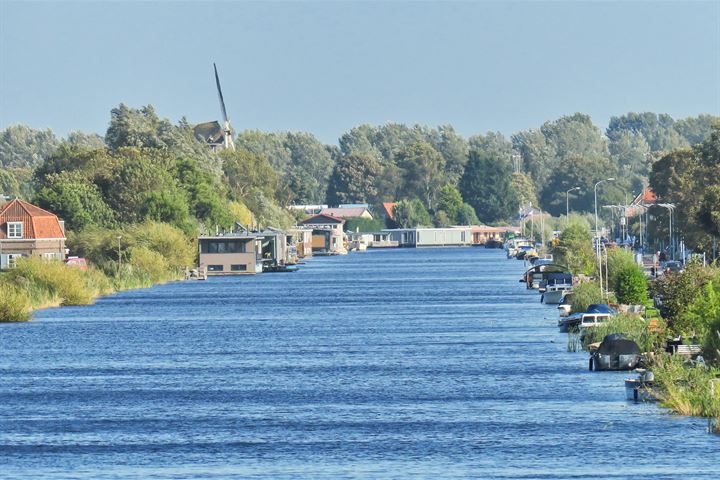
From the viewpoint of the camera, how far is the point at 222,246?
178625mm

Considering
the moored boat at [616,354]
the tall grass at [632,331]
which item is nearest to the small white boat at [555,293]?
the tall grass at [632,331]

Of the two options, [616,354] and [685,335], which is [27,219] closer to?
[616,354]

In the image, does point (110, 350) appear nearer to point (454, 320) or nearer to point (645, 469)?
point (454, 320)

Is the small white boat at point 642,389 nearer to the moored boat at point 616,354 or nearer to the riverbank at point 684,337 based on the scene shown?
the riverbank at point 684,337

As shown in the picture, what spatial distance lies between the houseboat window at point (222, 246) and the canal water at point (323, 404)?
71049 mm

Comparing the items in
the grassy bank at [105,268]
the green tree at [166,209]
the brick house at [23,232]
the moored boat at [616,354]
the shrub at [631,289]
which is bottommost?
the moored boat at [616,354]

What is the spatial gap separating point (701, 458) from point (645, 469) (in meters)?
1.98

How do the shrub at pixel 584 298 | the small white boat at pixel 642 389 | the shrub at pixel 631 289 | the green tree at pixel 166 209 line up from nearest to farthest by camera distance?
1. the small white boat at pixel 642 389
2. the shrub at pixel 584 298
3. the shrub at pixel 631 289
4. the green tree at pixel 166 209

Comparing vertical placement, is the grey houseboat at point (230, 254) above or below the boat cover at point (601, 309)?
above

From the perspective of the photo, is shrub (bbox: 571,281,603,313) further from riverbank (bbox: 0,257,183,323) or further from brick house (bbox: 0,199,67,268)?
brick house (bbox: 0,199,67,268)

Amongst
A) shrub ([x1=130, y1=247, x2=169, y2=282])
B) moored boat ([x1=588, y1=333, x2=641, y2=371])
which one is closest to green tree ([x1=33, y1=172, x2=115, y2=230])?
shrub ([x1=130, y1=247, x2=169, y2=282])

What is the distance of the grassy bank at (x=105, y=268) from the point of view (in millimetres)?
112000

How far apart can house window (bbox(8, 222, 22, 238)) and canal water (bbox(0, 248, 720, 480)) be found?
37.9m

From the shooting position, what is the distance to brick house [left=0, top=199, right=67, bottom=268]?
140375 millimetres
